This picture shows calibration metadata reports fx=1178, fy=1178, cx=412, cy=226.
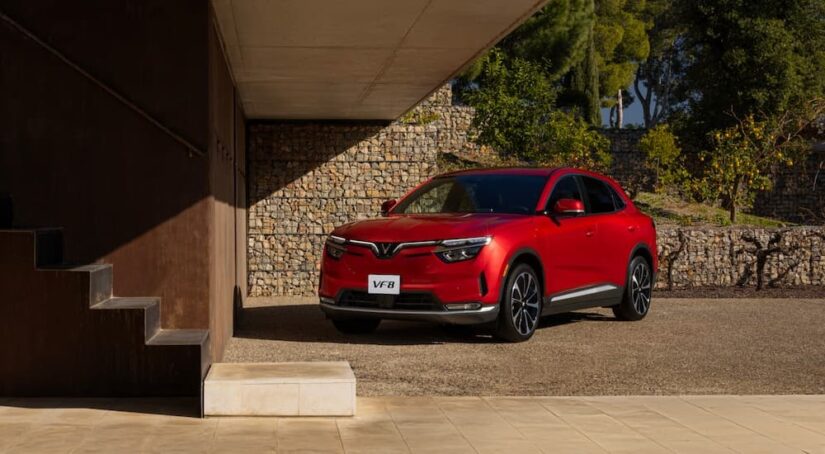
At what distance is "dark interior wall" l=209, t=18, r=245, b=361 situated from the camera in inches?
313

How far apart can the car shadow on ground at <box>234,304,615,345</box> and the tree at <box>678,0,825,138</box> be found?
85.4 ft

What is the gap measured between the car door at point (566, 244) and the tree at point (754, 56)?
2669 cm

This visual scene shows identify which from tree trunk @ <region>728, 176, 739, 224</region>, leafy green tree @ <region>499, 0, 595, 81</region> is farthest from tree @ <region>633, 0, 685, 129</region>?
tree trunk @ <region>728, 176, 739, 224</region>

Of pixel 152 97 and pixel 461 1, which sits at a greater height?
pixel 461 1

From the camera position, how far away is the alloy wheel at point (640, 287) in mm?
13250

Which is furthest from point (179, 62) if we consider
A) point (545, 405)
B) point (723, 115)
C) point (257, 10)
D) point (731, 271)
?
point (723, 115)

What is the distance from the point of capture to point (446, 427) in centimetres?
652

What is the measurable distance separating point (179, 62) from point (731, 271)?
518 inches

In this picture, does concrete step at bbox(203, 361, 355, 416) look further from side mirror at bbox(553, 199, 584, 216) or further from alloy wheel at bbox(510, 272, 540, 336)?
side mirror at bbox(553, 199, 584, 216)

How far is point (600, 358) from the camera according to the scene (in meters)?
10.0

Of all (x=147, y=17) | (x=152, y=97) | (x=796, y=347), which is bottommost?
(x=796, y=347)

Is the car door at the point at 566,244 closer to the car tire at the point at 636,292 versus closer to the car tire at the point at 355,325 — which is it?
the car tire at the point at 636,292

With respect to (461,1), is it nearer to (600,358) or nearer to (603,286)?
(600,358)

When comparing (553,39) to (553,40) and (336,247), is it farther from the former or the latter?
(336,247)
